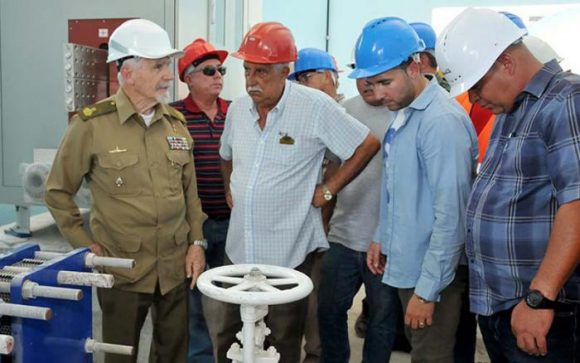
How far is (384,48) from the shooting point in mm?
1571

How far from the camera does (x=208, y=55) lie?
2340 mm

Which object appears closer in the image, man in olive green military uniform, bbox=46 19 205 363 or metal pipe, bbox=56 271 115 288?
metal pipe, bbox=56 271 115 288

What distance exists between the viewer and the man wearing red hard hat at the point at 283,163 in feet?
5.78

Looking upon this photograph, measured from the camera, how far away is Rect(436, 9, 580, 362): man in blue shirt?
112cm

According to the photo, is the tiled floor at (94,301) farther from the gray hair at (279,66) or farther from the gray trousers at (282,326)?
the gray hair at (279,66)

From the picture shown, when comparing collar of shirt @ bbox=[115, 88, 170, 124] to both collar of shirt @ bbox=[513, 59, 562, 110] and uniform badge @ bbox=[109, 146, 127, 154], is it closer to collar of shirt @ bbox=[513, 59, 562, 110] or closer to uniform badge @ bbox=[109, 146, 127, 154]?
uniform badge @ bbox=[109, 146, 127, 154]


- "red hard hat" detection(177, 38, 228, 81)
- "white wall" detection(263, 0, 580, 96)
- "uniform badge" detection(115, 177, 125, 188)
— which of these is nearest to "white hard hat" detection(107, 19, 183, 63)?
"uniform badge" detection(115, 177, 125, 188)

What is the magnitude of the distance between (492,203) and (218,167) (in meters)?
1.23

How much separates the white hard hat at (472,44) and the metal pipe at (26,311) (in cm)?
100

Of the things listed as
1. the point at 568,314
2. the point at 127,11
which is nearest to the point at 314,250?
the point at 568,314

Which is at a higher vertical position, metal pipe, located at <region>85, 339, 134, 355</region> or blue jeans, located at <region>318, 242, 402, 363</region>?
metal pipe, located at <region>85, 339, 134, 355</region>

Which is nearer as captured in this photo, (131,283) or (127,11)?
(131,283)

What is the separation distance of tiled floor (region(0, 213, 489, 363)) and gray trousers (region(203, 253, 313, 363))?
0.73 meters

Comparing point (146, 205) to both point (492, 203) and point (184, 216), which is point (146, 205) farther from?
point (492, 203)
